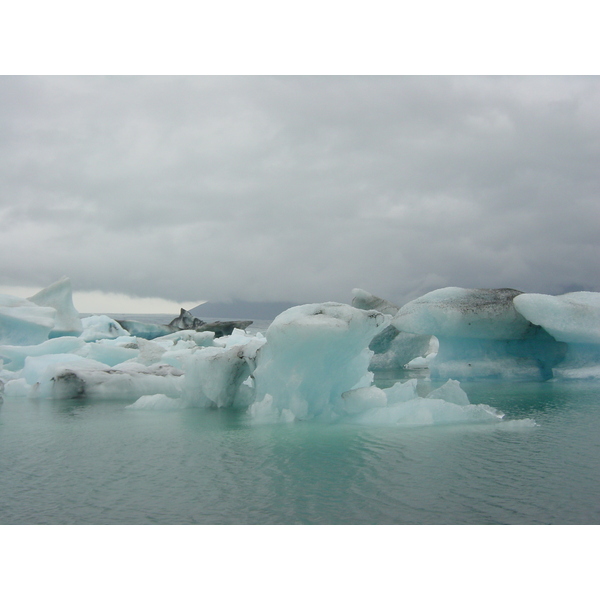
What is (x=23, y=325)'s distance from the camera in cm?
1717

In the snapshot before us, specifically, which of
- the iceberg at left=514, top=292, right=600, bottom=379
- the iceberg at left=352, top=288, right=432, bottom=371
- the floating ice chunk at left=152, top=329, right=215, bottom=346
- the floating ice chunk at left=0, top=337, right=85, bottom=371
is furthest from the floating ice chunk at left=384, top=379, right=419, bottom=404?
the floating ice chunk at left=152, top=329, right=215, bottom=346

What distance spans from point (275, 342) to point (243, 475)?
2928mm

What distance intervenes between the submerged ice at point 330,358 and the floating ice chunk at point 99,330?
0.65 feet

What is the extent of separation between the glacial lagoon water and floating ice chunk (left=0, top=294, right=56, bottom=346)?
32.8 feet

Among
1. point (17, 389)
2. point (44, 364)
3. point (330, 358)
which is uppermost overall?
point (330, 358)

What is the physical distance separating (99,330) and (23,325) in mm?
5518

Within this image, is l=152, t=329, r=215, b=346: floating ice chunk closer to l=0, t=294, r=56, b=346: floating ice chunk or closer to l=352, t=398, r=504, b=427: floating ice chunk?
l=0, t=294, r=56, b=346: floating ice chunk

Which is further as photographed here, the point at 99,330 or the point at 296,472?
the point at 99,330

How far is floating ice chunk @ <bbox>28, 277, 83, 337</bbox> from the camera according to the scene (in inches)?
813

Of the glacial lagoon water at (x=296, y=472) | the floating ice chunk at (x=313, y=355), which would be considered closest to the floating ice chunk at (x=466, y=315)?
the glacial lagoon water at (x=296, y=472)

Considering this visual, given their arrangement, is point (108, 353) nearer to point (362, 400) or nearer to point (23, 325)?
point (23, 325)

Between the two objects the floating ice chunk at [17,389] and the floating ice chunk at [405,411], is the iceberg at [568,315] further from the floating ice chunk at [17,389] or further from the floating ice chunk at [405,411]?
the floating ice chunk at [17,389]

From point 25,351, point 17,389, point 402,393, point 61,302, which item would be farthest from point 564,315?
point 61,302

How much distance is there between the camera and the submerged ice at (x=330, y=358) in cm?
765
